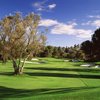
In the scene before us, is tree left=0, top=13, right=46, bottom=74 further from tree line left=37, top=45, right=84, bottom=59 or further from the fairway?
tree line left=37, top=45, right=84, bottom=59

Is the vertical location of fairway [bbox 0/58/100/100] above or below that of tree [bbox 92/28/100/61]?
below

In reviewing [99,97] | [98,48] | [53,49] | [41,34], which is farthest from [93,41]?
[53,49]

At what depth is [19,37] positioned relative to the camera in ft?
132

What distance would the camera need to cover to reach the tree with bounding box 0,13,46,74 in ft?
132

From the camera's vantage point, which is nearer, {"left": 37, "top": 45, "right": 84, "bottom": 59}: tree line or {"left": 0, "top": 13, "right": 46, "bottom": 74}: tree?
{"left": 0, "top": 13, "right": 46, "bottom": 74}: tree

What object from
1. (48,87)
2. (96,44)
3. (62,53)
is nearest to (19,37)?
(48,87)

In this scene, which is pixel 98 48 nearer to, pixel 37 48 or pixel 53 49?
pixel 37 48

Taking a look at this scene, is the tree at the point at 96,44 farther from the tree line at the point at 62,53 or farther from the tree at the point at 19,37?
the tree line at the point at 62,53

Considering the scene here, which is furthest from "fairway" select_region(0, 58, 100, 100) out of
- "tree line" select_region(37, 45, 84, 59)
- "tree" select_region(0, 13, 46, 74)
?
"tree line" select_region(37, 45, 84, 59)

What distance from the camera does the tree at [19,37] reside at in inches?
1582

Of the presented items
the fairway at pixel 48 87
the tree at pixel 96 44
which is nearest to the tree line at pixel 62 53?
the tree at pixel 96 44

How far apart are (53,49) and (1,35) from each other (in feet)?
389

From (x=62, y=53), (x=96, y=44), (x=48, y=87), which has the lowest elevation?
(x=48, y=87)

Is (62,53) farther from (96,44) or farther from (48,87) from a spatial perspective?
(48,87)
